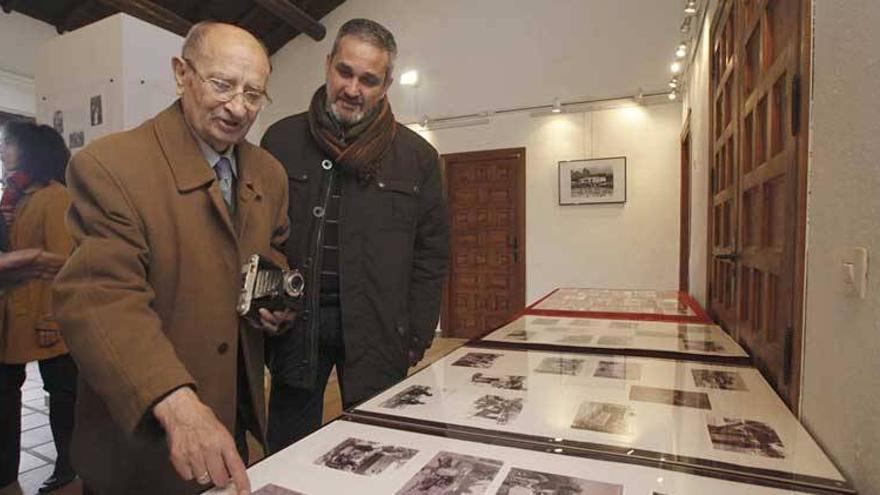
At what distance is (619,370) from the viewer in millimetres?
1380

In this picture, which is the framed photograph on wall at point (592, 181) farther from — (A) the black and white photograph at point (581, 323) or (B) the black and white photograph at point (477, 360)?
(B) the black and white photograph at point (477, 360)

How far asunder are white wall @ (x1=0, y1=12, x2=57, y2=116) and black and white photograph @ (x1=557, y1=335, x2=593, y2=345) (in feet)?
17.1

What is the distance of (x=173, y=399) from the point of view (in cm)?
70

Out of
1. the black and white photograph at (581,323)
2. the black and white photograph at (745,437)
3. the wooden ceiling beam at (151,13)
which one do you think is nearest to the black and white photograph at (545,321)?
the black and white photograph at (581,323)

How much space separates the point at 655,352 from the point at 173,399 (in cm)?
138

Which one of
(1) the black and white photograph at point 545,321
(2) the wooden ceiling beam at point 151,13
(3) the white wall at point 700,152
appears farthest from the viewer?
(2) the wooden ceiling beam at point 151,13

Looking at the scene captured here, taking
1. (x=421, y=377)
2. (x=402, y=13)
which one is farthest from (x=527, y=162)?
(x=421, y=377)

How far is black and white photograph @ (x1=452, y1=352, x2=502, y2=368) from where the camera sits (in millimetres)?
1436

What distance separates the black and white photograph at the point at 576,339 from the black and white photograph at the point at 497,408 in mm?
654

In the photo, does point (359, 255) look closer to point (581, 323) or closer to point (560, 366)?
point (560, 366)

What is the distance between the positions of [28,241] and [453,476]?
1962mm

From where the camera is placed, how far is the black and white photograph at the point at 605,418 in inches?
37.6

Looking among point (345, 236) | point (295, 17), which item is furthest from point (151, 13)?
point (345, 236)

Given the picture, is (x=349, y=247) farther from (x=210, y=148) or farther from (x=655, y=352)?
(x=655, y=352)
